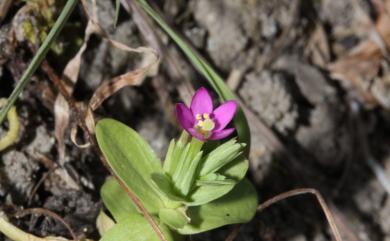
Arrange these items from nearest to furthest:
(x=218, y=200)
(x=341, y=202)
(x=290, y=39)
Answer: (x=218, y=200), (x=341, y=202), (x=290, y=39)

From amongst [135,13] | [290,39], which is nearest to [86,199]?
[135,13]

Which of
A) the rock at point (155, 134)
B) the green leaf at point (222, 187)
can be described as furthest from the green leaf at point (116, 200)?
the rock at point (155, 134)

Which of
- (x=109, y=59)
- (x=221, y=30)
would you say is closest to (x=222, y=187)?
(x=109, y=59)

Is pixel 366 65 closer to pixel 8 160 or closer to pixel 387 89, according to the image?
pixel 387 89

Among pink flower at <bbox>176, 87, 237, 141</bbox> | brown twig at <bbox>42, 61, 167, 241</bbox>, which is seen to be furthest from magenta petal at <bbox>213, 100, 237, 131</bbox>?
brown twig at <bbox>42, 61, 167, 241</bbox>

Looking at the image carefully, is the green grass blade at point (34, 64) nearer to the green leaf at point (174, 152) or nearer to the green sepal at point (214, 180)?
the green leaf at point (174, 152)

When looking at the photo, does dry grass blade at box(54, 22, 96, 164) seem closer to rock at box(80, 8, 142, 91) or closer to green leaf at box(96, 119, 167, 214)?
rock at box(80, 8, 142, 91)
